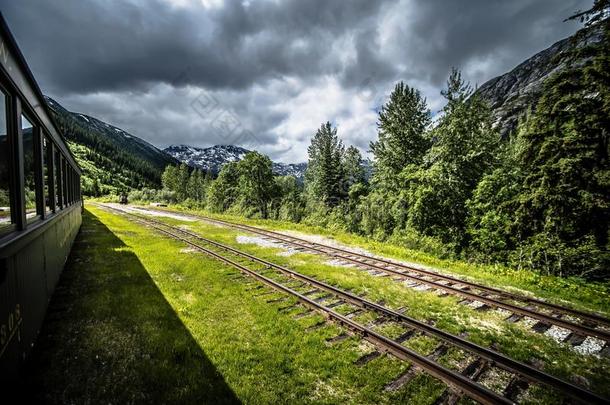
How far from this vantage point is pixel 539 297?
837cm

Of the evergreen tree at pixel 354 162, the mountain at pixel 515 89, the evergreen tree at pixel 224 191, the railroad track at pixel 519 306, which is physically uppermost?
the mountain at pixel 515 89

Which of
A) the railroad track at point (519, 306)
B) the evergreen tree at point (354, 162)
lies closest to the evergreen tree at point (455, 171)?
the railroad track at point (519, 306)

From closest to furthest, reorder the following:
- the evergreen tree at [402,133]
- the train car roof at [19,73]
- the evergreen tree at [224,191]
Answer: the train car roof at [19,73] → the evergreen tree at [402,133] → the evergreen tree at [224,191]

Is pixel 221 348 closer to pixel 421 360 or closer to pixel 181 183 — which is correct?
pixel 421 360

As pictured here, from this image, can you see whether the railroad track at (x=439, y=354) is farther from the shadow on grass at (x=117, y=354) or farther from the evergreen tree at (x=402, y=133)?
the evergreen tree at (x=402, y=133)

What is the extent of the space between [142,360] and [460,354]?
5840 mm

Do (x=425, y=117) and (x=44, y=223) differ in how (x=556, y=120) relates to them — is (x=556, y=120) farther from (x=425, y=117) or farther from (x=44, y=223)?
(x=44, y=223)

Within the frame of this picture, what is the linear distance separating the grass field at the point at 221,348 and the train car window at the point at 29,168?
262 cm

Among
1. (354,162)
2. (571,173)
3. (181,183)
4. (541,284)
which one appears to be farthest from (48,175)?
(181,183)

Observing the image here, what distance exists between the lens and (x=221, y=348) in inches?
205

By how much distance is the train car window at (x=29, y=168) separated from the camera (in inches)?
177

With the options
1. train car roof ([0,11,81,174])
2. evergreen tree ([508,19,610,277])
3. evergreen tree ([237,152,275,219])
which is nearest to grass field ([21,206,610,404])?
train car roof ([0,11,81,174])

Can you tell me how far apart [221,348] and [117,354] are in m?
1.84

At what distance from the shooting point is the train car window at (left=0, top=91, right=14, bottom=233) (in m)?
3.63
